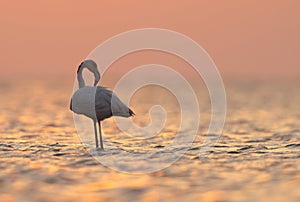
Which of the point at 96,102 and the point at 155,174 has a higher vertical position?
the point at 96,102

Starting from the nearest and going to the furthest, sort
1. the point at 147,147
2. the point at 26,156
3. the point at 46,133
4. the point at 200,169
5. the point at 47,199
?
the point at 47,199 < the point at 200,169 < the point at 26,156 < the point at 147,147 < the point at 46,133

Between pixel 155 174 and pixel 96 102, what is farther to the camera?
pixel 96 102

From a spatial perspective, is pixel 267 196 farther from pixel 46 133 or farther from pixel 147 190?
pixel 46 133

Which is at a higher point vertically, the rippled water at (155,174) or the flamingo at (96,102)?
the flamingo at (96,102)

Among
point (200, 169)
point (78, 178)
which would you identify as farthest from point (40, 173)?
point (200, 169)

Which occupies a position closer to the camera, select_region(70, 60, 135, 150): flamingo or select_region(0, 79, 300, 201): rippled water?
select_region(0, 79, 300, 201): rippled water

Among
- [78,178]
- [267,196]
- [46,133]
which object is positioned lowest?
[267,196]

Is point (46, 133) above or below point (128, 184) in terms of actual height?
above

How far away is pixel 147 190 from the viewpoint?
10.3 meters

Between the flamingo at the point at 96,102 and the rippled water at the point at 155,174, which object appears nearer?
the rippled water at the point at 155,174

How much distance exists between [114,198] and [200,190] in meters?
1.69

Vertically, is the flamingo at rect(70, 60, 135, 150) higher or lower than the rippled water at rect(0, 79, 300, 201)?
higher

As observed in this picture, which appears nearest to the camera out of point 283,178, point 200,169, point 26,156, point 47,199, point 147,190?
point 47,199

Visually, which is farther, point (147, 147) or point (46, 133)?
point (46, 133)
